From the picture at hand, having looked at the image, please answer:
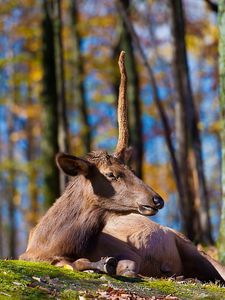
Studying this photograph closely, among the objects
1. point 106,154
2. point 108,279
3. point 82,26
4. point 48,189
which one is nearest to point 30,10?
point 82,26

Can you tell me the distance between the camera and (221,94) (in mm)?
11898

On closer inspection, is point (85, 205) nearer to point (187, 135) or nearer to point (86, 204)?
point (86, 204)

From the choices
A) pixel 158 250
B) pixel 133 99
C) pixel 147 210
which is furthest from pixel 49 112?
pixel 147 210

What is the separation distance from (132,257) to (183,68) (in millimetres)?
9043

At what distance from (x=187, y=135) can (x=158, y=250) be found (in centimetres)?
883

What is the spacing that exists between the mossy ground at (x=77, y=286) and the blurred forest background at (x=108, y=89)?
4024 mm

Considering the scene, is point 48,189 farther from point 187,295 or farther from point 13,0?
point 187,295

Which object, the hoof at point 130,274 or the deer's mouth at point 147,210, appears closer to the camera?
the hoof at point 130,274

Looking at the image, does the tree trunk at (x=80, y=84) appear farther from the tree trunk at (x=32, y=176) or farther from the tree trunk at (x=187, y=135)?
the tree trunk at (x=187, y=135)

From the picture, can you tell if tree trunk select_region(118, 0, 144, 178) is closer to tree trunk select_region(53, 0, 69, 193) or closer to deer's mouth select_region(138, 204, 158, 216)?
tree trunk select_region(53, 0, 69, 193)

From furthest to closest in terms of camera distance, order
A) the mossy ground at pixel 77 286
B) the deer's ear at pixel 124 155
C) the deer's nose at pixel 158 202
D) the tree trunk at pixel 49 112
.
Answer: the tree trunk at pixel 49 112 < the deer's ear at pixel 124 155 < the deer's nose at pixel 158 202 < the mossy ground at pixel 77 286

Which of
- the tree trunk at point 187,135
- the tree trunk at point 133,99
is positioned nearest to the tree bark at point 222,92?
the tree trunk at point 187,135

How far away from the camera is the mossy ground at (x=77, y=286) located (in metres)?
6.90

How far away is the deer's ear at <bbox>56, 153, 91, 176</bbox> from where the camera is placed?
9.65 meters
